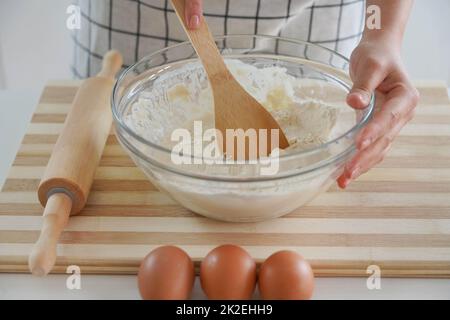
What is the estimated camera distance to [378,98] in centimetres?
131

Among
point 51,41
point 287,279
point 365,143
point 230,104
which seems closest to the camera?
point 287,279

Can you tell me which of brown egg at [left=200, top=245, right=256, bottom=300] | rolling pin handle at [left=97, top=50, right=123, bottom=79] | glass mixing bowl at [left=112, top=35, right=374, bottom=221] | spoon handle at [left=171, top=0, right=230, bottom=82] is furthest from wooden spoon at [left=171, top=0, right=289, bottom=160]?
rolling pin handle at [left=97, top=50, right=123, bottom=79]

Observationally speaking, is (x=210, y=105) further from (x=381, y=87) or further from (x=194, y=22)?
(x=381, y=87)

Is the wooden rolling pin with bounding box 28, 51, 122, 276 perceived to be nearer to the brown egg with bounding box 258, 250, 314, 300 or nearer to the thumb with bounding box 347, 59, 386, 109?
the brown egg with bounding box 258, 250, 314, 300

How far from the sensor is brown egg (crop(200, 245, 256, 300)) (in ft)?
3.28

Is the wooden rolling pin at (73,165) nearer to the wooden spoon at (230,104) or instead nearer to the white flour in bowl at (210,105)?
the white flour in bowl at (210,105)

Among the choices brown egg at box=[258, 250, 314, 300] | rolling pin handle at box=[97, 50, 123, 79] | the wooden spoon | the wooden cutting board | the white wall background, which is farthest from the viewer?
the white wall background

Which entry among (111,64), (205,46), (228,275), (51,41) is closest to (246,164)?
(228,275)

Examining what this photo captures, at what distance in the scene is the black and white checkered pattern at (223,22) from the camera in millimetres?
1552

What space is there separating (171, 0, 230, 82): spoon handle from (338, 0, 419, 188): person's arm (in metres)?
0.25

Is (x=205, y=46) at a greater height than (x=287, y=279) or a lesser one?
greater

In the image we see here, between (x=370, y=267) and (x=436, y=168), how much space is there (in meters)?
0.33

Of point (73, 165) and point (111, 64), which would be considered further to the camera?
point (111, 64)

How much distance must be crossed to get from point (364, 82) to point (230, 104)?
0.82ft
